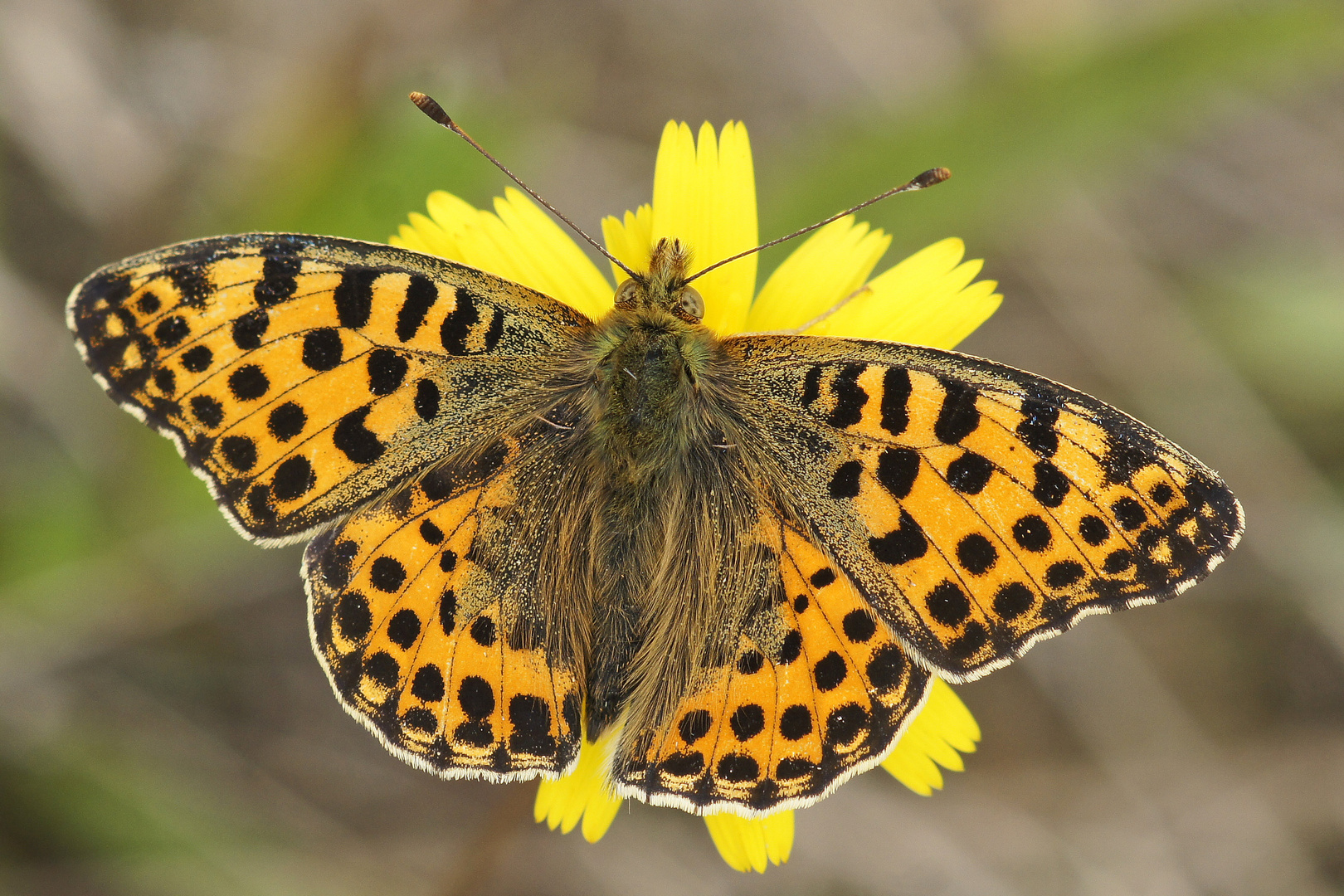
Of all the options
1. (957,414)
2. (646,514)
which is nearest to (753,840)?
(646,514)

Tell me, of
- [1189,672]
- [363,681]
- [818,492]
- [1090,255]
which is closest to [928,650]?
[818,492]

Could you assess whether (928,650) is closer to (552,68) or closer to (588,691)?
(588,691)

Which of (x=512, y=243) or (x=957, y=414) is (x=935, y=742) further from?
(x=512, y=243)

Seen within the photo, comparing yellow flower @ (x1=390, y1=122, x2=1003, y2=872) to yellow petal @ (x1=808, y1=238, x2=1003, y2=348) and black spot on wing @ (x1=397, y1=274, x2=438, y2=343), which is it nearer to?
yellow petal @ (x1=808, y1=238, x2=1003, y2=348)

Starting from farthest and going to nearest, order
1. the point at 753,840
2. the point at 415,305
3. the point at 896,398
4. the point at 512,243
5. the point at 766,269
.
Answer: the point at 766,269
the point at 512,243
the point at 753,840
the point at 415,305
the point at 896,398

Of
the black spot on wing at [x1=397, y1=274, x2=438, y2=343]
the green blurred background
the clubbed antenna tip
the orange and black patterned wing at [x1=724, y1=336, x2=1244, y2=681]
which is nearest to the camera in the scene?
the orange and black patterned wing at [x1=724, y1=336, x2=1244, y2=681]

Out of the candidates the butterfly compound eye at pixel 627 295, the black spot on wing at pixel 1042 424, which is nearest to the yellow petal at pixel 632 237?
the butterfly compound eye at pixel 627 295

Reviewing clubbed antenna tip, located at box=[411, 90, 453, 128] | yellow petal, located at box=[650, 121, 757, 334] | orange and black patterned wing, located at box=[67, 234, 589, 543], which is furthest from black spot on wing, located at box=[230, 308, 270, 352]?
yellow petal, located at box=[650, 121, 757, 334]
